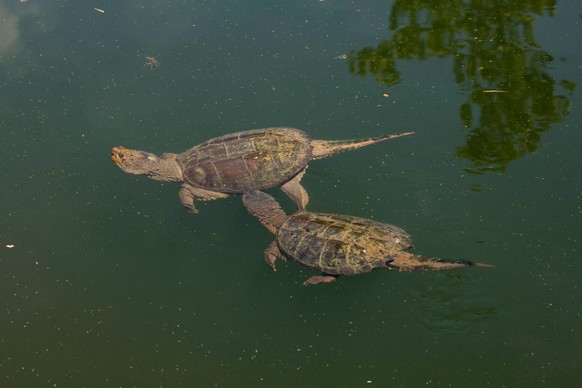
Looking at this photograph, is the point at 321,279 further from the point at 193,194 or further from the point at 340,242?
the point at 193,194

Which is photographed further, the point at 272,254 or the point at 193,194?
the point at 193,194

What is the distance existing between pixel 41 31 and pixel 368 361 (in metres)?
6.74

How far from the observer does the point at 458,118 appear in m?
6.99

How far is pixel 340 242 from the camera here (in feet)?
17.5

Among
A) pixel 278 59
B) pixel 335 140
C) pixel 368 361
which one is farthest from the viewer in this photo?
pixel 278 59

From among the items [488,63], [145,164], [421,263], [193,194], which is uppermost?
[488,63]

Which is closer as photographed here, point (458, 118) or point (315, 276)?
point (315, 276)

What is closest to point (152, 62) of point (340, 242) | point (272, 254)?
point (272, 254)

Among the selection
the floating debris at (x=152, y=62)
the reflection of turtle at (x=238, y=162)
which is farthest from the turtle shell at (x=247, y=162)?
the floating debris at (x=152, y=62)

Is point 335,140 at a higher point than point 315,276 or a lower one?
higher

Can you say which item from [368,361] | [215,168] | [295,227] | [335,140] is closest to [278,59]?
[335,140]

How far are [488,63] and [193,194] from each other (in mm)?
4080

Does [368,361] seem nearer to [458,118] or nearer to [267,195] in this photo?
[267,195]

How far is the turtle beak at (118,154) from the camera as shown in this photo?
6552 millimetres
